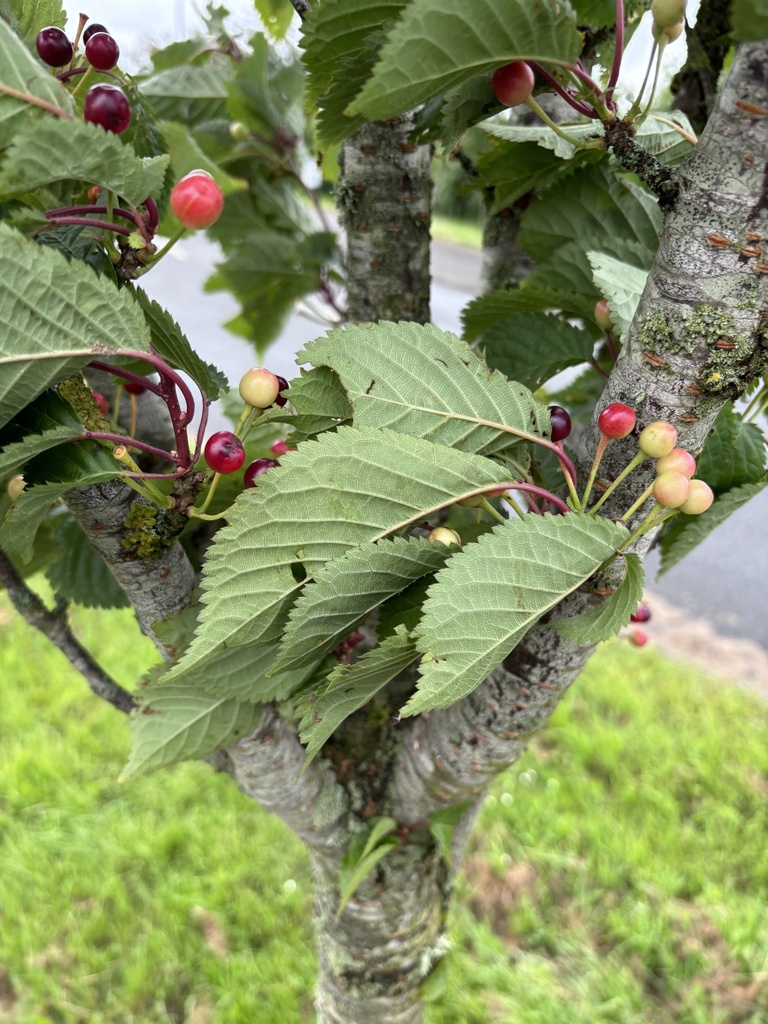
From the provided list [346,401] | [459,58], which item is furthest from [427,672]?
[459,58]

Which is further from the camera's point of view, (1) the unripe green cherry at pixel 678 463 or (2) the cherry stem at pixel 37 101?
(1) the unripe green cherry at pixel 678 463

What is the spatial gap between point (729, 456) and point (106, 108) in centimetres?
70

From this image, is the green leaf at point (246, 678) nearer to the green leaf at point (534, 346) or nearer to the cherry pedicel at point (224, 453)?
the cherry pedicel at point (224, 453)

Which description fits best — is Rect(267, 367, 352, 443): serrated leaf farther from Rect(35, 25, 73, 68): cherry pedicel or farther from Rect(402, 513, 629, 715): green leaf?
Rect(35, 25, 73, 68): cherry pedicel

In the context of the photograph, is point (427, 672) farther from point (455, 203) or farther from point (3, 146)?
point (455, 203)

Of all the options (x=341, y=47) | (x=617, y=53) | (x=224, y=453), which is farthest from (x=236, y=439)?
(x=617, y=53)

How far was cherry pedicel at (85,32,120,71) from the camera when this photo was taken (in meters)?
0.61

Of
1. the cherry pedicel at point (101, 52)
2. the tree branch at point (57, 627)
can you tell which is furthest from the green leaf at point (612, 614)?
the tree branch at point (57, 627)

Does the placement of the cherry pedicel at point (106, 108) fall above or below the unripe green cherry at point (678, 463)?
above

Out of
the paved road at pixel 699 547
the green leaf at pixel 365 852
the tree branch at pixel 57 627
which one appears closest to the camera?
the tree branch at pixel 57 627

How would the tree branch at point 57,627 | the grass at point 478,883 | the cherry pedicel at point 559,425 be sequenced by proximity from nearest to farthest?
1. the cherry pedicel at point 559,425
2. the tree branch at point 57,627
3. the grass at point 478,883

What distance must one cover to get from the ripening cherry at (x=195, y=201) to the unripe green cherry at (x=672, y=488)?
408 millimetres

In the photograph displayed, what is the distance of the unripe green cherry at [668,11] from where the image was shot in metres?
0.62

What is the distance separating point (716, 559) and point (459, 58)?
14.9 ft
